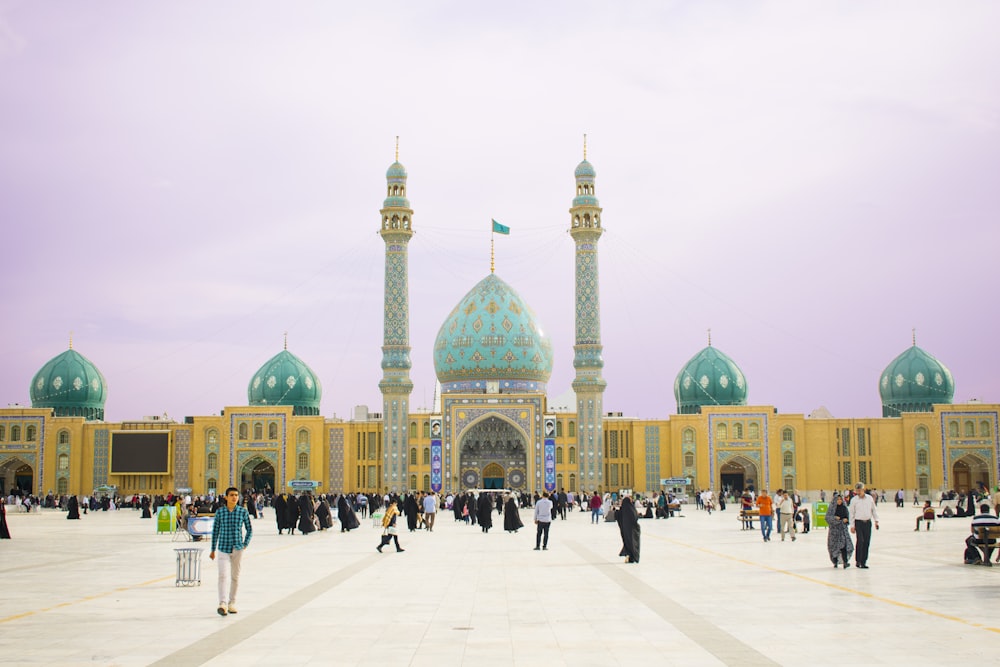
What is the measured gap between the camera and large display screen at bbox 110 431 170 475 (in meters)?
53.7

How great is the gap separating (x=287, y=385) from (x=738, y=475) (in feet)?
74.5

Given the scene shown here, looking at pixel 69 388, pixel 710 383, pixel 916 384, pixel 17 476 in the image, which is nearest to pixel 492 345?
pixel 710 383

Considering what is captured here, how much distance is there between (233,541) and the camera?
11305mm

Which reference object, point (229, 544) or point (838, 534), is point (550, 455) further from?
point (229, 544)

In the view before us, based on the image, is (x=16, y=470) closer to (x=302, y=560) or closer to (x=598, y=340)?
(x=598, y=340)

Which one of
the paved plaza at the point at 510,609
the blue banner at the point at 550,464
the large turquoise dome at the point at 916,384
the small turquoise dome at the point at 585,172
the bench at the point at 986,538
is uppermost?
the small turquoise dome at the point at 585,172

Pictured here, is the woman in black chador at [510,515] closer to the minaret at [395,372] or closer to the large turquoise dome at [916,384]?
the minaret at [395,372]

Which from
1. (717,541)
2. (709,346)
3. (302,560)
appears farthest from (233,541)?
(709,346)

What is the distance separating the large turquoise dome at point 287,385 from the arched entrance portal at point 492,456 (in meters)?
9.08

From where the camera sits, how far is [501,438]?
55.0 m

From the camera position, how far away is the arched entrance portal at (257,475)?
5494 cm

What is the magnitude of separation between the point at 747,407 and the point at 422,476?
15325 millimetres

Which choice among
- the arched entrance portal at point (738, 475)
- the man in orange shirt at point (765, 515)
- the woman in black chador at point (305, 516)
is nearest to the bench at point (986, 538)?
the man in orange shirt at point (765, 515)

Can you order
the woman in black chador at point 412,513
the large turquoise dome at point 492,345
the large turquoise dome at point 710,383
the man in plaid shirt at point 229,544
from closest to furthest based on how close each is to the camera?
the man in plaid shirt at point 229,544
the woman in black chador at point 412,513
the large turquoise dome at point 492,345
the large turquoise dome at point 710,383
